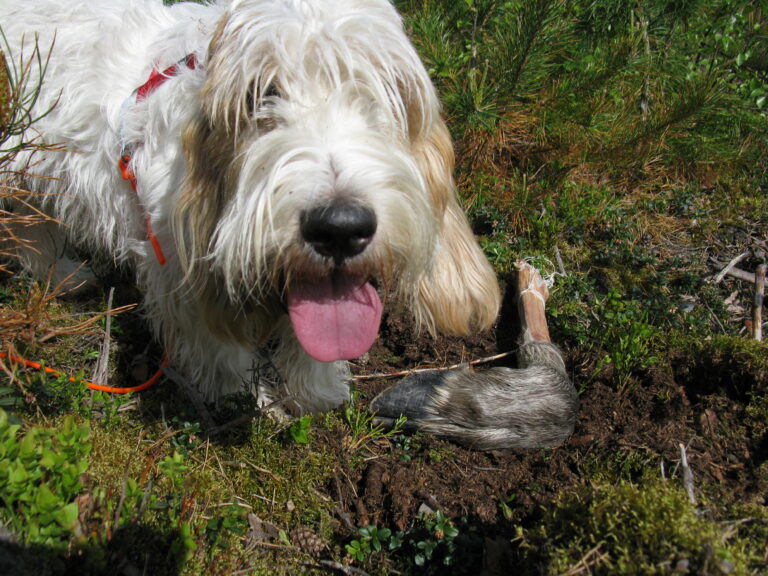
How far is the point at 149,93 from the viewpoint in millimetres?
2537

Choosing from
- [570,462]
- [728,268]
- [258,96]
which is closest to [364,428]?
[570,462]

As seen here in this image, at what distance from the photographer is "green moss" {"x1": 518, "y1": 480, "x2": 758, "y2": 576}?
1.43 meters

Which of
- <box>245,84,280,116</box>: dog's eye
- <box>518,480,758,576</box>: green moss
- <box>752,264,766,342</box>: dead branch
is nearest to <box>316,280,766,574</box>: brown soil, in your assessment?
<box>518,480,758,576</box>: green moss

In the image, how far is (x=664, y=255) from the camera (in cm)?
369

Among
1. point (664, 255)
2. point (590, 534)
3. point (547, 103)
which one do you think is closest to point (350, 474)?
point (590, 534)

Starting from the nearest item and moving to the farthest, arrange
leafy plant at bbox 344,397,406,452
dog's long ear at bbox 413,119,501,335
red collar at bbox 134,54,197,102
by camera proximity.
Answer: red collar at bbox 134,54,197,102 < dog's long ear at bbox 413,119,501,335 < leafy plant at bbox 344,397,406,452

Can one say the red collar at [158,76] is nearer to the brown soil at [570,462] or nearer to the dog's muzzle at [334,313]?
the dog's muzzle at [334,313]

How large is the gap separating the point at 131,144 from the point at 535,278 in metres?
2.09

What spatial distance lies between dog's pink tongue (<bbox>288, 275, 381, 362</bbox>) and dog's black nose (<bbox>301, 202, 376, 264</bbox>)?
24 cm

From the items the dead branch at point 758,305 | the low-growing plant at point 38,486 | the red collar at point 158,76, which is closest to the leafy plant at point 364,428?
the low-growing plant at point 38,486

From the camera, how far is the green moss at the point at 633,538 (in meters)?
1.43

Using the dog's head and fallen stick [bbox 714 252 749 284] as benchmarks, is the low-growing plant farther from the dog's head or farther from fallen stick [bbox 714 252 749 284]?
fallen stick [bbox 714 252 749 284]

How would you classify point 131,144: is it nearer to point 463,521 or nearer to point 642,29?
point 463,521

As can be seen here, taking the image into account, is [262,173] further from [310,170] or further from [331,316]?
[331,316]
